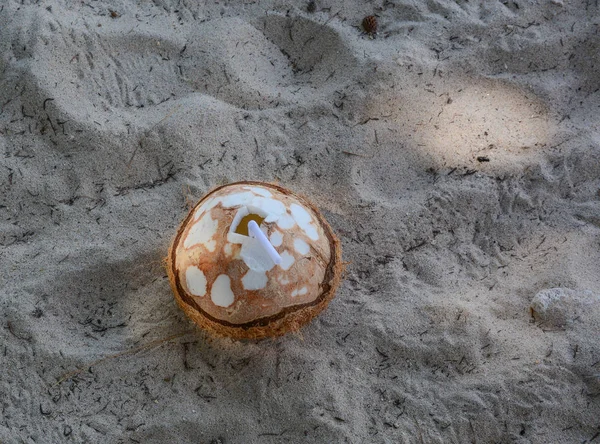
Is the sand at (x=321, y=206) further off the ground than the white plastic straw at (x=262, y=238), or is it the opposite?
the white plastic straw at (x=262, y=238)

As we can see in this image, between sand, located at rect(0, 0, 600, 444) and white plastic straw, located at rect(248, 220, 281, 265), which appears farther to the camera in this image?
sand, located at rect(0, 0, 600, 444)

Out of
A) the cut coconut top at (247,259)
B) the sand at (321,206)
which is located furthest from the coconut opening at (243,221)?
the sand at (321,206)

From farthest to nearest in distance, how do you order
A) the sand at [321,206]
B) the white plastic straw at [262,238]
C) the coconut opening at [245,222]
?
1. the sand at [321,206]
2. the coconut opening at [245,222]
3. the white plastic straw at [262,238]

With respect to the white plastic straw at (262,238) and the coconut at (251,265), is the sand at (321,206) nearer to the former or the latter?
the coconut at (251,265)

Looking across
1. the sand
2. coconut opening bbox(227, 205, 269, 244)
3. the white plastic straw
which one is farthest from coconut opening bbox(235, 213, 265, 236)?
the sand

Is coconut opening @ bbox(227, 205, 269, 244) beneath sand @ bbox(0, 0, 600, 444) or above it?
above

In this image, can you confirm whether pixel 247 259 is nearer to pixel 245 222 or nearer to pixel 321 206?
pixel 245 222

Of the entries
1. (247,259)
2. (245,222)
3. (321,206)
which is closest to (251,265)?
(247,259)

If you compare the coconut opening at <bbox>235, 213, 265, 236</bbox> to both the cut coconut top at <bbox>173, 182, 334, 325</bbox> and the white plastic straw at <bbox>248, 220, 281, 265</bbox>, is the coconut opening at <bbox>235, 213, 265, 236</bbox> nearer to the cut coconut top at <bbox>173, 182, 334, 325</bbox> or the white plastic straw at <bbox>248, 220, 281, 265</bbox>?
the cut coconut top at <bbox>173, 182, 334, 325</bbox>
